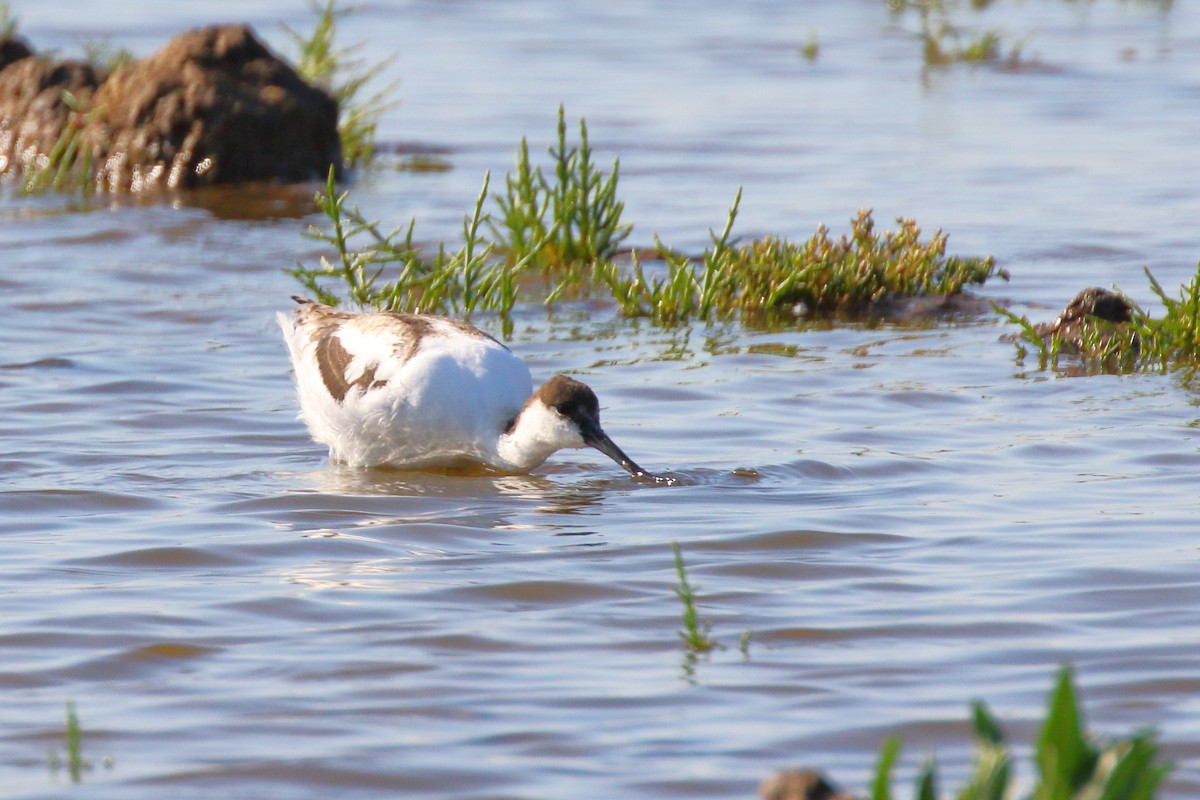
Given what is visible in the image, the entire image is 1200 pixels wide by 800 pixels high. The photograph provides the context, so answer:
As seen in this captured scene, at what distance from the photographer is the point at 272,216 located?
1275cm

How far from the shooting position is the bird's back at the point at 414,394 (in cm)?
704

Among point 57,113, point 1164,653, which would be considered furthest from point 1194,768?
point 57,113

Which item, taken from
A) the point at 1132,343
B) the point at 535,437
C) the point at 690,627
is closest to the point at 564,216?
the point at 1132,343

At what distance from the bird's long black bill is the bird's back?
370 mm

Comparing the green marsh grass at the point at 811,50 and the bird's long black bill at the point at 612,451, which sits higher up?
the green marsh grass at the point at 811,50

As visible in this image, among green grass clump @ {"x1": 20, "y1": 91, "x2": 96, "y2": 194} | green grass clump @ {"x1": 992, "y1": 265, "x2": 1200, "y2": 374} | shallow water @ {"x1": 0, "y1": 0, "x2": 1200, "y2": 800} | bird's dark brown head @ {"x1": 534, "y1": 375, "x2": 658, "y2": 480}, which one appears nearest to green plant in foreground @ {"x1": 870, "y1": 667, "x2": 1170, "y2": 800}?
Result: shallow water @ {"x1": 0, "y1": 0, "x2": 1200, "y2": 800}

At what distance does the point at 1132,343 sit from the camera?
8539mm

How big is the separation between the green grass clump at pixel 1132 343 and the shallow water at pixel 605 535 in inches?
7.9

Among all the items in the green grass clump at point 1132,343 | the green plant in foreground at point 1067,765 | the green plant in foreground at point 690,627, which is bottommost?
the green plant in foreground at point 690,627

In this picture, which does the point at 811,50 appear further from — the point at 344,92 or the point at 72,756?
the point at 72,756

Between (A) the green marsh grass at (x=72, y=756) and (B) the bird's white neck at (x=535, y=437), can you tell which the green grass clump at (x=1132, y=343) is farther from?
(A) the green marsh grass at (x=72, y=756)

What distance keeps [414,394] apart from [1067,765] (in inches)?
169

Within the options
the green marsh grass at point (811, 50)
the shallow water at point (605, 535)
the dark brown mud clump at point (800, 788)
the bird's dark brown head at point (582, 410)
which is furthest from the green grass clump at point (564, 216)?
the green marsh grass at point (811, 50)

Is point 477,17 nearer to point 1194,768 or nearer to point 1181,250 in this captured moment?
point 1181,250
